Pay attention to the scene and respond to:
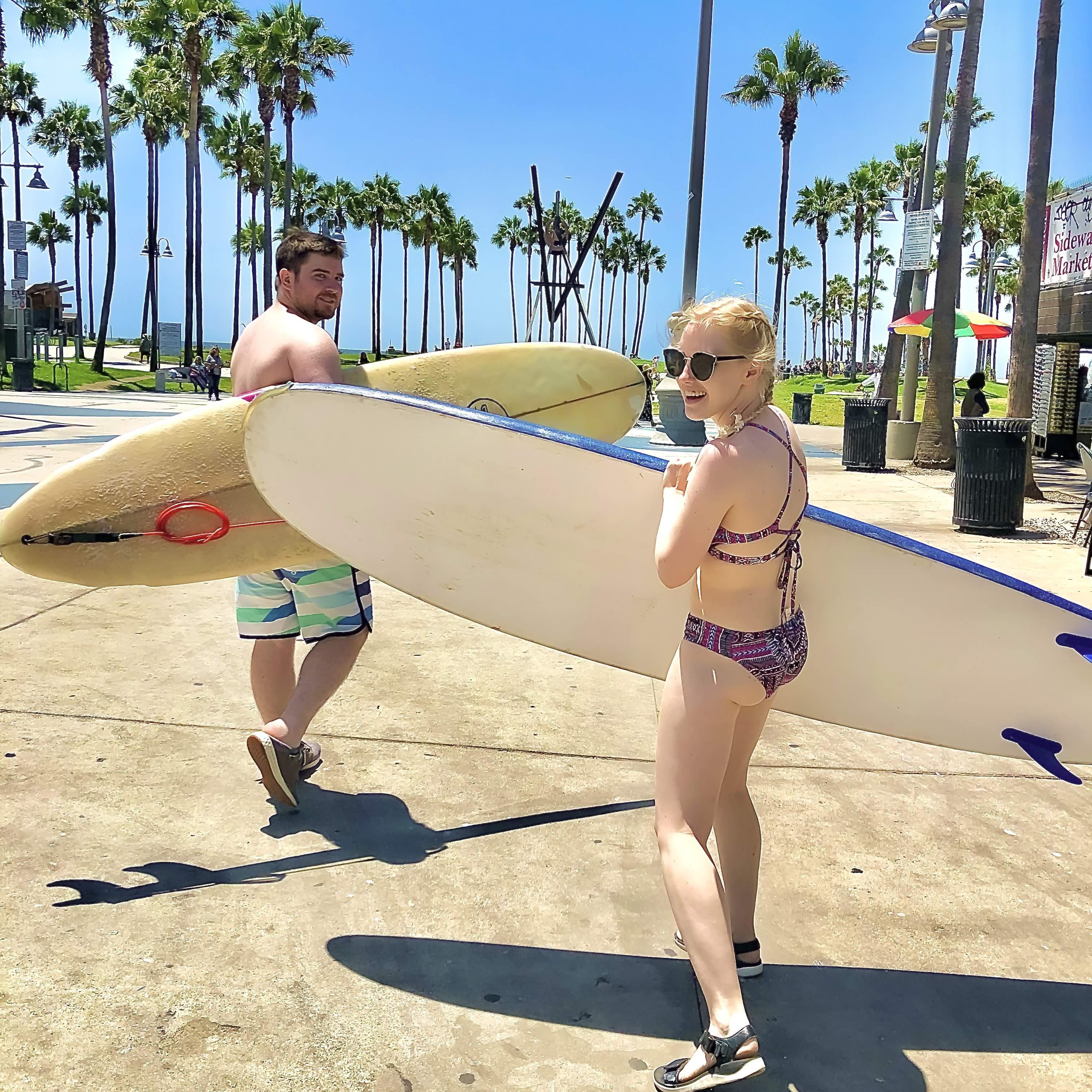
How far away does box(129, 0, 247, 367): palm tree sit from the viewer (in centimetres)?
3722

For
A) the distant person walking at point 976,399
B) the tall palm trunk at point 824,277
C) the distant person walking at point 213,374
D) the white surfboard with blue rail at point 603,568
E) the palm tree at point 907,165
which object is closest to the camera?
the white surfboard with blue rail at point 603,568

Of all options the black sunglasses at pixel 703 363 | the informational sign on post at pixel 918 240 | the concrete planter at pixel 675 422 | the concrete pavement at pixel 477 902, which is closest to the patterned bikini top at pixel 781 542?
the black sunglasses at pixel 703 363

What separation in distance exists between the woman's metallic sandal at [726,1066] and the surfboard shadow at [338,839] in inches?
46.9

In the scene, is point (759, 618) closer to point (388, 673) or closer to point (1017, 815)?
point (1017, 815)

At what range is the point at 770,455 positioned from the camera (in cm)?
184

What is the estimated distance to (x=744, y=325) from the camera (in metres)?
1.88

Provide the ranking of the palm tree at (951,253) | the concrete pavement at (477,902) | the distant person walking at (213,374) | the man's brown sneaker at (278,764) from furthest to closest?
the distant person walking at (213,374) < the palm tree at (951,253) < the man's brown sneaker at (278,764) < the concrete pavement at (477,902)

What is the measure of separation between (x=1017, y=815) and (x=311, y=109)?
45036mm

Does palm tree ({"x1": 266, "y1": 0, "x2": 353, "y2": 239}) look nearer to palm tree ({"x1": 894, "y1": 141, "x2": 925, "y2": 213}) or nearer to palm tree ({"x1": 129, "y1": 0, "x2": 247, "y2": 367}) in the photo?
palm tree ({"x1": 129, "y1": 0, "x2": 247, "y2": 367})

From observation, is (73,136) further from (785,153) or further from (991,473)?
(991,473)

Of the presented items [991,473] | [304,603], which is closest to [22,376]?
[991,473]

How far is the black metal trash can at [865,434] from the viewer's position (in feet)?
48.4

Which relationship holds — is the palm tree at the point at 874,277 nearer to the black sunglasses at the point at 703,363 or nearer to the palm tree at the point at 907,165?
the palm tree at the point at 907,165

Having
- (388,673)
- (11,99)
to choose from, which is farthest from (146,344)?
(388,673)
